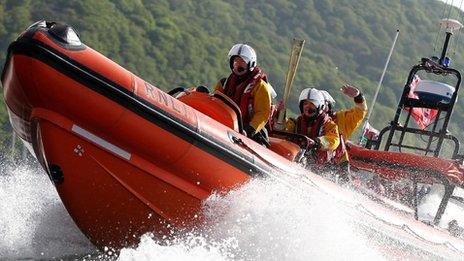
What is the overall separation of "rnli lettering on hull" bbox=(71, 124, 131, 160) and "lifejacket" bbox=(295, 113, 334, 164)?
2669 mm

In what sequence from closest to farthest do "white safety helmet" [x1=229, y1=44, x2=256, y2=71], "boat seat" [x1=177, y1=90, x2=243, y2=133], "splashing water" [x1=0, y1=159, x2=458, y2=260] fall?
"splashing water" [x1=0, y1=159, x2=458, y2=260], "boat seat" [x1=177, y1=90, x2=243, y2=133], "white safety helmet" [x1=229, y1=44, x2=256, y2=71]

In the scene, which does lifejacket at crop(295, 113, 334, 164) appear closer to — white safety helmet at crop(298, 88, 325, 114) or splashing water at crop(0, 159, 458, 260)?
white safety helmet at crop(298, 88, 325, 114)

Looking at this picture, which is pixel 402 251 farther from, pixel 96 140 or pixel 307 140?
pixel 96 140

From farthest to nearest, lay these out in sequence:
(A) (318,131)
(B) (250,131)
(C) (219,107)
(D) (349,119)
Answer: (D) (349,119)
(A) (318,131)
(B) (250,131)
(C) (219,107)

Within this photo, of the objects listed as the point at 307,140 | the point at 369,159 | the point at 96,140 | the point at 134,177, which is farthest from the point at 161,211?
the point at 369,159

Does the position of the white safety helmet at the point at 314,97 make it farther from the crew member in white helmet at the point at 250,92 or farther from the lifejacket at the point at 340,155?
the crew member in white helmet at the point at 250,92

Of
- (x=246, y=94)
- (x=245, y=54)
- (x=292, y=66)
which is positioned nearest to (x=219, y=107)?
(x=246, y=94)

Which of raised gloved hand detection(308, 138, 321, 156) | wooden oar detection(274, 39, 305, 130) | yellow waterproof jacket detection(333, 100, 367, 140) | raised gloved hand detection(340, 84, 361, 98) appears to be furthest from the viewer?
yellow waterproof jacket detection(333, 100, 367, 140)

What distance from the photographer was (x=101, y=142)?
19.7 feet

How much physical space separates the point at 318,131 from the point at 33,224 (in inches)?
116

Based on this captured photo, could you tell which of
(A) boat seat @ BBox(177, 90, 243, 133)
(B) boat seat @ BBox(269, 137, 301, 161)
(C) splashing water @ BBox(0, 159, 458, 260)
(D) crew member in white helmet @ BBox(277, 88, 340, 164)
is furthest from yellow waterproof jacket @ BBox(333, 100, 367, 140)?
(A) boat seat @ BBox(177, 90, 243, 133)

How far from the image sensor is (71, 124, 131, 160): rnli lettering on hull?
596 centimetres

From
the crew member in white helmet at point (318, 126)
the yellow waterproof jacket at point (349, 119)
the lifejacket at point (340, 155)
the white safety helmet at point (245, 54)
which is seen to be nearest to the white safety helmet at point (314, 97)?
the crew member in white helmet at point (318, 126)

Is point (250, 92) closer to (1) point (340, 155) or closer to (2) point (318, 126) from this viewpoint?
(2) point (318, 126)
